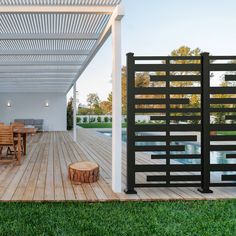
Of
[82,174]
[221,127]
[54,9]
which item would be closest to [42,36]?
[54,9]

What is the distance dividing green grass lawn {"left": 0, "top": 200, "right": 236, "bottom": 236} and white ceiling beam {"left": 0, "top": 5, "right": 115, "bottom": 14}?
3.00 m

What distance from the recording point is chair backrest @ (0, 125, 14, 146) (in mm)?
7824

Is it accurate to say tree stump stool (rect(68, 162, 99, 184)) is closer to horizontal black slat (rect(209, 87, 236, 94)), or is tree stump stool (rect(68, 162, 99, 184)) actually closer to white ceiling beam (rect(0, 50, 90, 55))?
horizontal black slat (rect(209, 87, 236, 94))

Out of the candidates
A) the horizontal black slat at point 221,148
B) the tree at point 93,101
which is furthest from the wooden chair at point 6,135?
the tree at point 93,101

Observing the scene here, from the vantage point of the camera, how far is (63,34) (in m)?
7.19

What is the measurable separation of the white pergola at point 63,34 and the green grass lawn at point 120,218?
1.03 m

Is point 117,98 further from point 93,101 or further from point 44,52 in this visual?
point 93,101

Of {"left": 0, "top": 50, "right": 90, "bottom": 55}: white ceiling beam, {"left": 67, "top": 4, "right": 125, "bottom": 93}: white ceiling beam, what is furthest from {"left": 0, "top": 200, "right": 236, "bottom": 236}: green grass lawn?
{"left": 0, "top": 50, "right": 90, "bottom": 55}: white ceiling beam

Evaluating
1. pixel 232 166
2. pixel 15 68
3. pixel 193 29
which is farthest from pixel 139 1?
pixel 232 166

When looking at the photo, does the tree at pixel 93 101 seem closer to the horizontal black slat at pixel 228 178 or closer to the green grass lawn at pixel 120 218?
the horizontal black slat at pixel 228 178

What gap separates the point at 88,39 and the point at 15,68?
210 inches

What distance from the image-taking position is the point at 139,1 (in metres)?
20.1

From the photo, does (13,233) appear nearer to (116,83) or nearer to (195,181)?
(116,83)

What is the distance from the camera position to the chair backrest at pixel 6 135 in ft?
25.7
